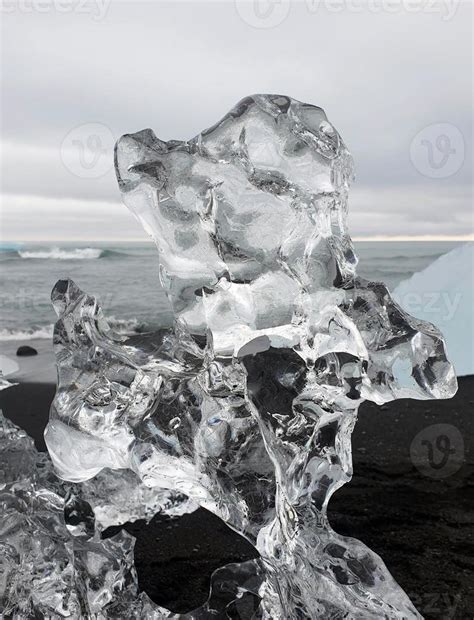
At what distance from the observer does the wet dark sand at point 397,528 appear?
212cm

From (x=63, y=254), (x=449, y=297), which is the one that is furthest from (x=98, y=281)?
(x=449, y=297)

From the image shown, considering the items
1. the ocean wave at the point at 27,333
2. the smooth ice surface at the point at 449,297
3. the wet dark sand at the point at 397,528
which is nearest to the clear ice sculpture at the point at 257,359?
the wet dark sand at the point at 397,528

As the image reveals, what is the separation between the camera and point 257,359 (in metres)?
1.76

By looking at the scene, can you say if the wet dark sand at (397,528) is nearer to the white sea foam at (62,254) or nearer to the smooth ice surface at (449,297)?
the smooth ice surface at (449,297)

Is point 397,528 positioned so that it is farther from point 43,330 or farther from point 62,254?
point 62,254

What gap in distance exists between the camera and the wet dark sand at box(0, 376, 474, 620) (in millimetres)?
2117

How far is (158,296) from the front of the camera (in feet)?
47.2

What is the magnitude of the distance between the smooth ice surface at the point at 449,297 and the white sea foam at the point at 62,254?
12.5 meters

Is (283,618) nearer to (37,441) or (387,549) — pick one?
(387,549)

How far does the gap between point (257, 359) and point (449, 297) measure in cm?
554

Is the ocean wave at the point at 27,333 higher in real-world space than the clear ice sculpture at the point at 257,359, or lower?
lower

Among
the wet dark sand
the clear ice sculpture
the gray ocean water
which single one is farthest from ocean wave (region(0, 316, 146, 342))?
the clear ice sculpture

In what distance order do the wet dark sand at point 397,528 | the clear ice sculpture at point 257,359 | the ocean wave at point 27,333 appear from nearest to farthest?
the clear ice sculpture at point 257,359, the wet dark sand at point 397,528, the ocean wave at point 27,333

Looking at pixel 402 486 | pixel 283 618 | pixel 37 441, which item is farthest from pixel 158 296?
pixel 283 618
